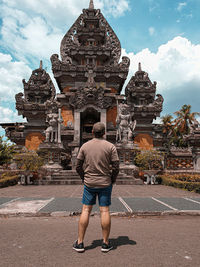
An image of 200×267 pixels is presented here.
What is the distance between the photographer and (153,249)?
9.18ft

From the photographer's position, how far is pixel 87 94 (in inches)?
692

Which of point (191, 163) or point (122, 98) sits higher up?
point (122, 98)

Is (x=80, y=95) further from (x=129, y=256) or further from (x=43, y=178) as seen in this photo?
(x=129, y=256)

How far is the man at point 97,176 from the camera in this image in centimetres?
285

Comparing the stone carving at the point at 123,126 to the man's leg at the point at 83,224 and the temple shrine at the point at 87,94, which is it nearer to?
the temple shrine at the point at 87,94

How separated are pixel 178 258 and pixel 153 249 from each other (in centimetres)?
35

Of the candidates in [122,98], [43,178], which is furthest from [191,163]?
[43,178]

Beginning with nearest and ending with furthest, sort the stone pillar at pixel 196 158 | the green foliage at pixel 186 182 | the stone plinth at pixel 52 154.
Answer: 1. the green foliage at pixel 186 182
2. the stone plinth at pixel 52 154
3. the stone pillar at pixel 196 158

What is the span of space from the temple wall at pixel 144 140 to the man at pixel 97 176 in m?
17.2

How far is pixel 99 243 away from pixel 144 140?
57.5ft

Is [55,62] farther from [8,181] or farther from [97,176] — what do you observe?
[97,176]

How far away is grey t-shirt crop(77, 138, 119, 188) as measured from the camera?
116 inches

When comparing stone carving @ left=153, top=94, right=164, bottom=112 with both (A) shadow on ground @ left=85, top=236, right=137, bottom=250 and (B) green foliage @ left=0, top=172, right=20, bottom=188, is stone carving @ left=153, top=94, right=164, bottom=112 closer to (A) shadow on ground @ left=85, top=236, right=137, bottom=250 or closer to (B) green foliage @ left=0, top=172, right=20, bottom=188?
(B) green foliage @ left=0, top=172, right=20, bottom=188

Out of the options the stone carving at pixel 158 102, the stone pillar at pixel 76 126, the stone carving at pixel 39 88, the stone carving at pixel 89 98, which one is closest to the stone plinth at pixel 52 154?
the stone pillar at pixel 76 126
